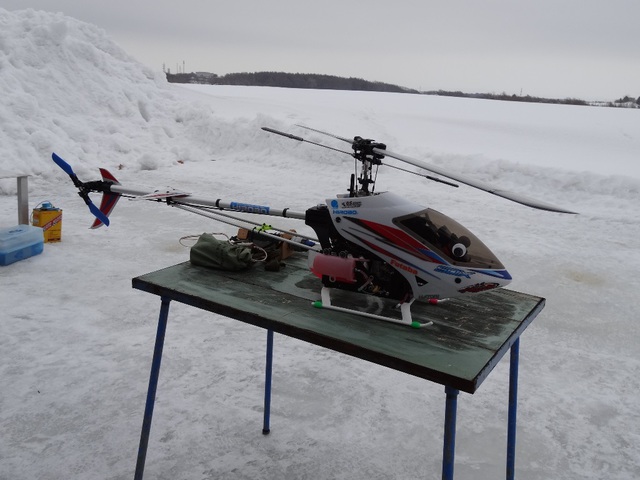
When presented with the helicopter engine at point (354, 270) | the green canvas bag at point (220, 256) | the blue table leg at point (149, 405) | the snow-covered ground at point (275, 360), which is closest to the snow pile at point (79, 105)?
the snow-covered ground at point (275, 360)

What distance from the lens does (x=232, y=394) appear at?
13.6 ft

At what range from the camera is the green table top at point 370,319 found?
2.36m

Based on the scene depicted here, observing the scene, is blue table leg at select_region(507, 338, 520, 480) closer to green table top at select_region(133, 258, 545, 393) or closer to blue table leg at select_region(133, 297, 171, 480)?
green table top at select_region(133, 258, 545, 393)

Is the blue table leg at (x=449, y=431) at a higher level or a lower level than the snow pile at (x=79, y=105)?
lower

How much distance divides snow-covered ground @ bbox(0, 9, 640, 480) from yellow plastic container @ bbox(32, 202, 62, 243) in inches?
→ 11.6

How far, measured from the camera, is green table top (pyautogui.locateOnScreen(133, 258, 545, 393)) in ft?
7.75

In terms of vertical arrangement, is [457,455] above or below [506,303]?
below

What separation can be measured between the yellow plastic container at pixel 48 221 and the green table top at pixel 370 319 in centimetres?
495

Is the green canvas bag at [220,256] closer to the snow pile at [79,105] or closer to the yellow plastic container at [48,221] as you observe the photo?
the yellow plastic container at [48,221]

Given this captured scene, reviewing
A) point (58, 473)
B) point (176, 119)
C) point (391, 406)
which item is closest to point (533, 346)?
point (391, 406)

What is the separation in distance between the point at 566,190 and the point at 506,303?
1022 centimetres

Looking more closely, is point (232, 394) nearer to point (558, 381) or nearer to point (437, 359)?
point (437, 359)

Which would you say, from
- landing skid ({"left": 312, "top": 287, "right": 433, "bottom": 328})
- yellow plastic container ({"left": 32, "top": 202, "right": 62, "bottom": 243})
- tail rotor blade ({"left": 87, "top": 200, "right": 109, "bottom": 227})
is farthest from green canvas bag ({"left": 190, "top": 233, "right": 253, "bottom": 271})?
yellow plastic container ({"left": 32, "top": 202, "right": 62, "bottom": 243})

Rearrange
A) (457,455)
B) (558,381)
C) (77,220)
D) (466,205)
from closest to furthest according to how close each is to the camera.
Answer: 1. (457,455)
2. (558,381)
3. (77,220)
4. (466,205)
